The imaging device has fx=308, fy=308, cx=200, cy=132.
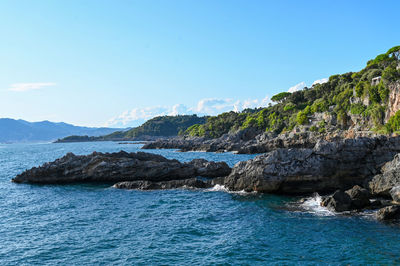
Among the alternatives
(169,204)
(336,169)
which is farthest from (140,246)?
(336,169)

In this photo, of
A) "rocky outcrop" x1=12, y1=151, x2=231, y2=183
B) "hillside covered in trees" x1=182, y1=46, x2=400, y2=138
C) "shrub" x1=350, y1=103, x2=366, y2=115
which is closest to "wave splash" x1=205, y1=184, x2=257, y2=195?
"rocky outcrop" x1=12, y1=151, x2=231, y2=183

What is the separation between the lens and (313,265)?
16.9m

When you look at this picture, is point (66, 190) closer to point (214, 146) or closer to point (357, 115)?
point (214, 146)

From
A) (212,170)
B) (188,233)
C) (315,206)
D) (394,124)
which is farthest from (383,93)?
(188,233)

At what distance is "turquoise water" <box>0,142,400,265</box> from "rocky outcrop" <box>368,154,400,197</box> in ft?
21.9

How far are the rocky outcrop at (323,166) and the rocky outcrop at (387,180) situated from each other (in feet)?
9.87

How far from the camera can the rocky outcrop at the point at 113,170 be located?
149 feet

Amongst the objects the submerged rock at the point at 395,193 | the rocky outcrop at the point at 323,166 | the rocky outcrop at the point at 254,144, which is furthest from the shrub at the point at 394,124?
the submerged rock at the point at 395,193

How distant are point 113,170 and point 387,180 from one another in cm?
3476

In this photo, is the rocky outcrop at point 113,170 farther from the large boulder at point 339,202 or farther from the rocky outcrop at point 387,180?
the rocky outcrop at point 387,180

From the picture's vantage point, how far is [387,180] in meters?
29.3

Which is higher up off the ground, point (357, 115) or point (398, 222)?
point (357, 115)

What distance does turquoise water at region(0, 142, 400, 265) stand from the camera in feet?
61.2

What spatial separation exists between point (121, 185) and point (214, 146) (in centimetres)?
7179
